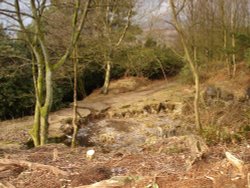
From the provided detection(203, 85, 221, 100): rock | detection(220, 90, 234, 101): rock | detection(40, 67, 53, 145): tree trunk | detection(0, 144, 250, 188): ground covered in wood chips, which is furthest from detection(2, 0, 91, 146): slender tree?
detection(220, 90, 234, 101): rock

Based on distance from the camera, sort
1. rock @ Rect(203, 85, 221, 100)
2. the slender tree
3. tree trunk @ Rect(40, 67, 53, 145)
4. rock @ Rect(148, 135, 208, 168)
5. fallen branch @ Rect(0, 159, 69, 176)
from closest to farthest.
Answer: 1. fallen branch @ Rect(0, 159, 69, 176)
2. rock @ Rect(148, 135, 208, 168)
3. the slender tree
4. tree trunk @ Rect(40, 67, 53, 145)
5. rock @ Rect(203, 85, 221, 100)

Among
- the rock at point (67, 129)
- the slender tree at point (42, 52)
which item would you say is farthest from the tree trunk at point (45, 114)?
the rock at point (67, 129)

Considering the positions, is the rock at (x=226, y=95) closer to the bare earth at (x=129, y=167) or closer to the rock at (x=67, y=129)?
the bare earth at (x=129, y=167)

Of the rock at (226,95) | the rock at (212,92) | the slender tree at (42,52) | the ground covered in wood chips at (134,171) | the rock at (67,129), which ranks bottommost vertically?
the rock at (67,129)

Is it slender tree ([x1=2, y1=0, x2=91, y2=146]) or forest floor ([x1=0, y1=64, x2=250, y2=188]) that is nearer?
forest floor ([x1=0, y1=64, x2=250, y2=188])

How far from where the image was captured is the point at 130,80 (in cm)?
2228

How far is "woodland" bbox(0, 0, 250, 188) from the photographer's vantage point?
487cm

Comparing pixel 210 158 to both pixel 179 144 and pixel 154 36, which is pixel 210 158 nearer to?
pixel 179 144

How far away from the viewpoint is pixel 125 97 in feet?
61.6

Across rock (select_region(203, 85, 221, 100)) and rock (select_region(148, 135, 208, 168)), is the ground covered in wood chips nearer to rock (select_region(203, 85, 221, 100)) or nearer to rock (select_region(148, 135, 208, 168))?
rock (select_region(148, 135, 208, 168))

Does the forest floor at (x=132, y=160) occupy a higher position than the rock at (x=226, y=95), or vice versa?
the forest floor at (x=132, y=160)

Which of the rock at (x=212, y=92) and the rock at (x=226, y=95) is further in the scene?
the rock at (x=226, y=95)

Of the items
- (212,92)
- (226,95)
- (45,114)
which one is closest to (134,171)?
(45,114)

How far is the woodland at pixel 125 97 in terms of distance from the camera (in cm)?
487
